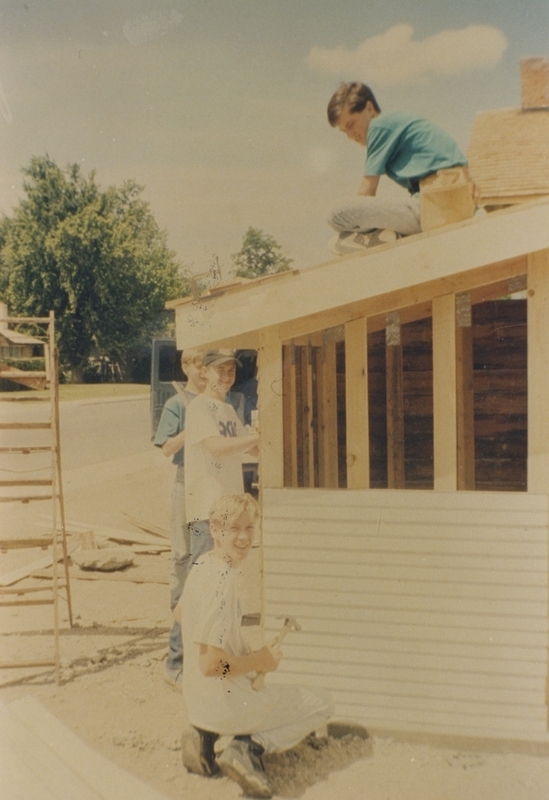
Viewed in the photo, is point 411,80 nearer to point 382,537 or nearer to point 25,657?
point 382,537

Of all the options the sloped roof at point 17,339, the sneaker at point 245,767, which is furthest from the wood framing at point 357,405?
the sloped roof at point 17,339

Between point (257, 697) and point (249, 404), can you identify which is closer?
point (257, 697)

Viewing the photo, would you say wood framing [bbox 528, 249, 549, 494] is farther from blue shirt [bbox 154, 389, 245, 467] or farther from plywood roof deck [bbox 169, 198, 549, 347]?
blue shirt [bbox 154, 389, 245, 467]

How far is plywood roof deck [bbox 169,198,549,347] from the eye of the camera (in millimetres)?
3211

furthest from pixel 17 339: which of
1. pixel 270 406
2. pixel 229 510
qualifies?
pixel 229 510

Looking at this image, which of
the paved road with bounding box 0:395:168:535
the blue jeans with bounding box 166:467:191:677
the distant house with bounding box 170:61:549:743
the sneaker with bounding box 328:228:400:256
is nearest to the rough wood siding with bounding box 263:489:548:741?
the distant house with bounding box 170:61:549:743

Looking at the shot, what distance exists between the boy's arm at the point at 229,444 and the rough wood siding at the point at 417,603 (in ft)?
1.06

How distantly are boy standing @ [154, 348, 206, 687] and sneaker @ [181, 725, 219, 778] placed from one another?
0.85 meters

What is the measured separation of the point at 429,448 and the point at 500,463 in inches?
24.3

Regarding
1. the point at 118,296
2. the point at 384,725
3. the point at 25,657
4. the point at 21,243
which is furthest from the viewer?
the point at 118,296

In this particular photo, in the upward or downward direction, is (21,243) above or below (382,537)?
above

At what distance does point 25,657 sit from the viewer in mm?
4891

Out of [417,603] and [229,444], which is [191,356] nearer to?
[229,444]

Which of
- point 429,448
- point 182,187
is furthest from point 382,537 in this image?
point 182,187
